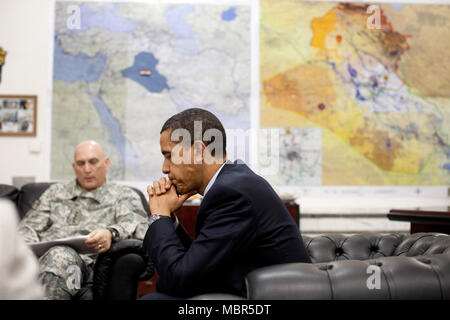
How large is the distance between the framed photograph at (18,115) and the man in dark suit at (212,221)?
2.87 metres

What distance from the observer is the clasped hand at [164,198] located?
1.49m

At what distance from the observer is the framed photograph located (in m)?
3.88

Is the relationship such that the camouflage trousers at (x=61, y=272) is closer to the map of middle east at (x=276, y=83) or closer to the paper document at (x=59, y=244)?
the paper document at (x=59, y=244)

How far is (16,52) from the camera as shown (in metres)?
3.93

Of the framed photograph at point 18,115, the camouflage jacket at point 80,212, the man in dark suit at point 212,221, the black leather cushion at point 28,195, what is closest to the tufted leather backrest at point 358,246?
the man in dark suit at point 212,221

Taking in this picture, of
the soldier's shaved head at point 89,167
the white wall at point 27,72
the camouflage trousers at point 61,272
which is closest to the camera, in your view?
the camouflage trousers at point 61,272

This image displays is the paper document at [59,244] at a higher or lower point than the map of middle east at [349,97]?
lower

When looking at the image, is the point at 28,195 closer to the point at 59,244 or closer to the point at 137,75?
the point at 59,244

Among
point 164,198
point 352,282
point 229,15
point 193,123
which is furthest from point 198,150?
point 229,15

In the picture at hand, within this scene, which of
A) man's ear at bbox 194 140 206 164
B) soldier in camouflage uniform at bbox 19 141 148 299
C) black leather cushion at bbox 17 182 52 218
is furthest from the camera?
black leather cushion at bbox 17 182 52 218

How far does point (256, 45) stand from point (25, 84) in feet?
7.46

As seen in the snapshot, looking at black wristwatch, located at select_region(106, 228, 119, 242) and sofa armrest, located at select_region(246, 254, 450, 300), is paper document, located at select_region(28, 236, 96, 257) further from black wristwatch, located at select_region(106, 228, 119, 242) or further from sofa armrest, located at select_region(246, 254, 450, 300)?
sofa armrest, located at select_region(246, 254, 450, 300)

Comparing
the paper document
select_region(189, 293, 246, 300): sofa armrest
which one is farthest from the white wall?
select_region(189, 293, 246, 300): sofa armrest

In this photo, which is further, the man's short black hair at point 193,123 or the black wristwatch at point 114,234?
the black wristwatch at point 114,234
